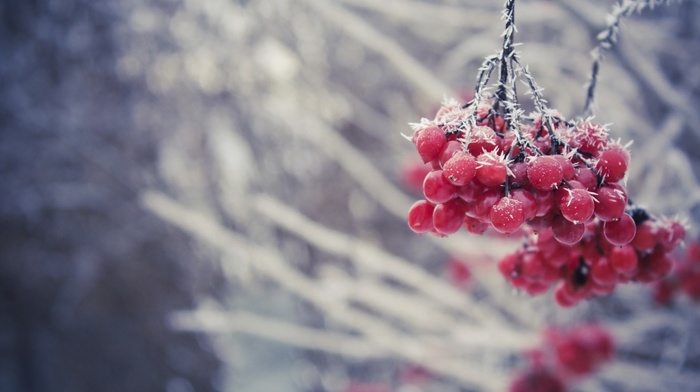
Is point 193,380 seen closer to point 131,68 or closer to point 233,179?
point 233,179

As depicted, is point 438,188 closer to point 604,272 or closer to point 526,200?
point 526,200

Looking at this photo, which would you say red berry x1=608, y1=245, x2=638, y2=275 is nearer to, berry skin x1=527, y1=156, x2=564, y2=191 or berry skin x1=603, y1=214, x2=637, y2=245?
berry skin x1=603, y1=214, x2=637, y2=245

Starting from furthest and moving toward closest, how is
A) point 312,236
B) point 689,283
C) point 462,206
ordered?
point 312,236 → point 689,283 → point 462,206

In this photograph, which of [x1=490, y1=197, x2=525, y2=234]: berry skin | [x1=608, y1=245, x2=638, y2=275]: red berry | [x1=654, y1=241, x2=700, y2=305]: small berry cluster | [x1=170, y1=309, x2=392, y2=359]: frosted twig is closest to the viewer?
[x1=490, y1=197, x2=525, y2=234]: berry skin

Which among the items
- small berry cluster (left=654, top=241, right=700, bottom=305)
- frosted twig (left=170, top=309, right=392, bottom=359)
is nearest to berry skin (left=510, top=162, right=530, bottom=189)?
small berry cluster (left=654, top=241, right=700, bottom=305)

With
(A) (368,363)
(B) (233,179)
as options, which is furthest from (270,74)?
(A) (368,363)

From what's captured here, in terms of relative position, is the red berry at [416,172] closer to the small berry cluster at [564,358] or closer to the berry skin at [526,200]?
the small berry cluster at [564,358]
